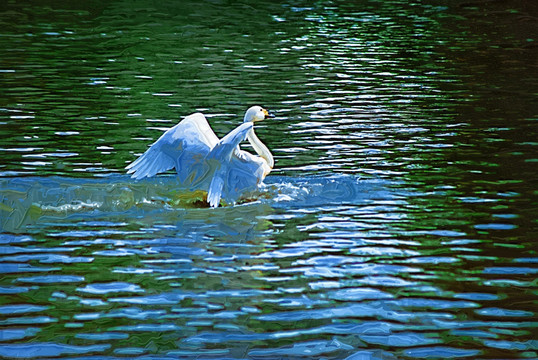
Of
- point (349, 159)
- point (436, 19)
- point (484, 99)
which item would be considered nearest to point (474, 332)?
point (349, 159)

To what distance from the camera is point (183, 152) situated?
1266 centimetres

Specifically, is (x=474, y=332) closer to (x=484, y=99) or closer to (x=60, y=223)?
(x=60, y=223)

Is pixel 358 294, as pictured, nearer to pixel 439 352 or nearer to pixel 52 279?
pixel 439 352

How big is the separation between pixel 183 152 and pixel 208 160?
17.0 inches

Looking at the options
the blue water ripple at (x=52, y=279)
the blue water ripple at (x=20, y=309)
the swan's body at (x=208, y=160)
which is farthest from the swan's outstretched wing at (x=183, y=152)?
the blue water ripple at (x=20, y=309)

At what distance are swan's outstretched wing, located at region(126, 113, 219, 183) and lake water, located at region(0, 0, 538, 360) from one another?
0.34 meters

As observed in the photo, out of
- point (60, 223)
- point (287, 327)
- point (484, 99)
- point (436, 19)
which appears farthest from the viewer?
point (436, 19)

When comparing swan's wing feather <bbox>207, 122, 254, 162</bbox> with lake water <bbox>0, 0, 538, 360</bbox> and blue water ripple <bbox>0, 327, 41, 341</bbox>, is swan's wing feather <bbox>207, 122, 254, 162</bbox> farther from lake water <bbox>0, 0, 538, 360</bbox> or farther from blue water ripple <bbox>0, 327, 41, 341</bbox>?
blue water ripple <bbox>0, 327, 41, 341</bbox>

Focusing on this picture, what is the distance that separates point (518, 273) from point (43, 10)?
92.0 ft

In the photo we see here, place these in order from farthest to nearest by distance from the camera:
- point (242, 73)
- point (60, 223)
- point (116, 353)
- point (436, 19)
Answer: point (436, 19)
point (242, 73)
point (60, 223)
point (116, 353)

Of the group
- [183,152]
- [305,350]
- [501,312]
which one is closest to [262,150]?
[183,152]

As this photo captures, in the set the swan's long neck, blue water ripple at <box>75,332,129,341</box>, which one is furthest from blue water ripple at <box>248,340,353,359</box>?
the swan's long neck

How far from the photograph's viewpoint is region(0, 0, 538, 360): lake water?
8.18m

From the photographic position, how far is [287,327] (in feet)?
26.8
